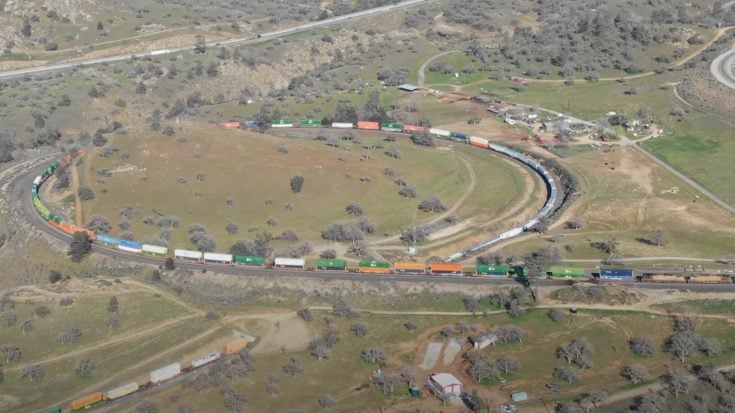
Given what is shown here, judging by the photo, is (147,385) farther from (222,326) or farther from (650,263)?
(650,263)

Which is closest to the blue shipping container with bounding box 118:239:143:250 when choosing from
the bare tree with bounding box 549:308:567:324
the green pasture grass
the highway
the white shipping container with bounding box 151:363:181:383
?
the highway

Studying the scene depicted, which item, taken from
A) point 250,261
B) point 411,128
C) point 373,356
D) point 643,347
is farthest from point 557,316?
point 411,128

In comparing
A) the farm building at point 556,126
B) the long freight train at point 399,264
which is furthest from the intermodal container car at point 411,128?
the long freight train at point 399,264

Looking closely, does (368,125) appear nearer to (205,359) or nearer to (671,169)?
(671,169)

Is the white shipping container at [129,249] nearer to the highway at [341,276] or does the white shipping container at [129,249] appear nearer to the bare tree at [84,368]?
the highway at [341,276]

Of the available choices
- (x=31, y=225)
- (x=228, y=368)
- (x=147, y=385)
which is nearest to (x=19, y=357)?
(x=147, y=385)

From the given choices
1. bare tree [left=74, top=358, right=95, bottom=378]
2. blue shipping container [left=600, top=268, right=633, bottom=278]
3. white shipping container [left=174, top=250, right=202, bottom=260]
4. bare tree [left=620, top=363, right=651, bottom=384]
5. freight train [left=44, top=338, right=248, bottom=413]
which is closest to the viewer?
freight train [left=44, top=338, right=248, bottom=413]

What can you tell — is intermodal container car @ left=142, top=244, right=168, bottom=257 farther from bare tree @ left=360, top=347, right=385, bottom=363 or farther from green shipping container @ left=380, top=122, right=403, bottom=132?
green shipping container @ left=380, top=122, right=403, bottom=132
